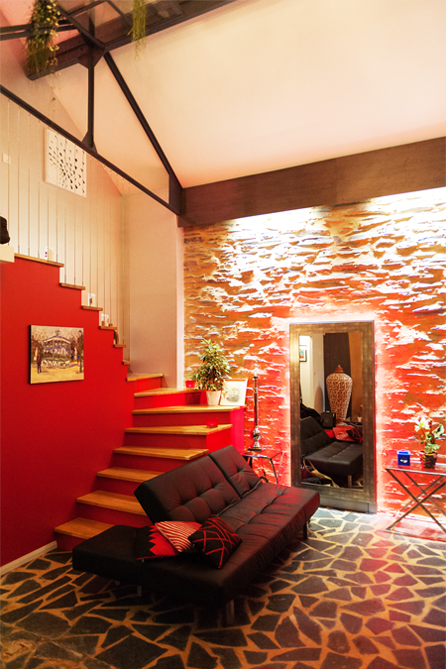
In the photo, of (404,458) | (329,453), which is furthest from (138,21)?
(404,458)

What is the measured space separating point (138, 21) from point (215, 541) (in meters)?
4.58

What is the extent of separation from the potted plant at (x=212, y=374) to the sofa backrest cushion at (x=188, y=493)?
147 centimetres

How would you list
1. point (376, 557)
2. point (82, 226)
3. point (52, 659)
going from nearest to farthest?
point (52, 659) → point (376, 557) → point (82, 226)

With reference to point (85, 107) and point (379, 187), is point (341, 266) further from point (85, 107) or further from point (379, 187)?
point (85, 107)

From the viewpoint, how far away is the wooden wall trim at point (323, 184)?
4.58 metres

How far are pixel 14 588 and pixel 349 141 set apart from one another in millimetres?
5261

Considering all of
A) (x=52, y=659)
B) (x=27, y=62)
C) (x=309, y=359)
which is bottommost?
(x=52, y=659)

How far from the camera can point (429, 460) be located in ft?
14.1

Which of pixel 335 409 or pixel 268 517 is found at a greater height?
pixel 335 409

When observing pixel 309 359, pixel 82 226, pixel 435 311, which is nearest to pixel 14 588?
pixel 309 359

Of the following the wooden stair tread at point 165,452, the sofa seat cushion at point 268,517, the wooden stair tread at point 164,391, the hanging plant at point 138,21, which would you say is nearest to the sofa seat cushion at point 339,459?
the sofa seat cushion at point 268,517

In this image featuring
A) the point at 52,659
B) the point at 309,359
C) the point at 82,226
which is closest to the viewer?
the point at 52,659

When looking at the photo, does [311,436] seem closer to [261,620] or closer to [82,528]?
[261,620]

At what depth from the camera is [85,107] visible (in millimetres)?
5160
